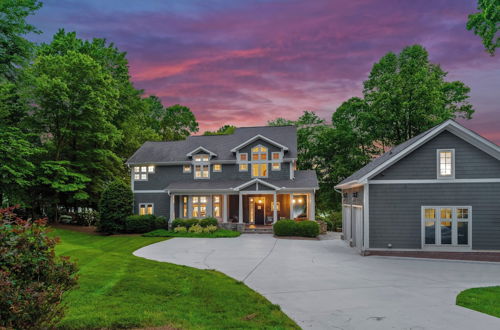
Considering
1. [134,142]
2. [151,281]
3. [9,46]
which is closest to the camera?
[151,281]

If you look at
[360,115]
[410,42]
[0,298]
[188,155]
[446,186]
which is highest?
[410,42]

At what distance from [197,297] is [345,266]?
24.4 feet

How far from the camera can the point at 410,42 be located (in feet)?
119

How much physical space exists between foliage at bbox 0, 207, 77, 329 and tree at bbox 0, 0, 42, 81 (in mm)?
26272

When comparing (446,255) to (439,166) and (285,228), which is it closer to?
(439,166)

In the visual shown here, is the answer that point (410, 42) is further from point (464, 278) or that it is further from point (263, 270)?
point (263, 270)

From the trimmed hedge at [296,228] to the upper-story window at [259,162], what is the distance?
22.4 feet

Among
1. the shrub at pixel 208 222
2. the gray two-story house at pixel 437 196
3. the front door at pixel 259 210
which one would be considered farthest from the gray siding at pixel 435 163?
the front door at pixel 259 210

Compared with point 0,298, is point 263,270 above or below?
below

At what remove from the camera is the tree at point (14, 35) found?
81.5ft

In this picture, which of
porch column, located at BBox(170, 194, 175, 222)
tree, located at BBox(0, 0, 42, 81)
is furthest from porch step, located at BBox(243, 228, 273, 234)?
tree, located at BBox(0, 0, 42, 81)

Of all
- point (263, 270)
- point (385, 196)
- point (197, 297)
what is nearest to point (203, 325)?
point (197, 297)

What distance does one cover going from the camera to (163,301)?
8.54 meters

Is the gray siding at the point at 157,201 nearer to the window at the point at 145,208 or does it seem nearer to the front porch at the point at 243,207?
the window at the point at 145,208
